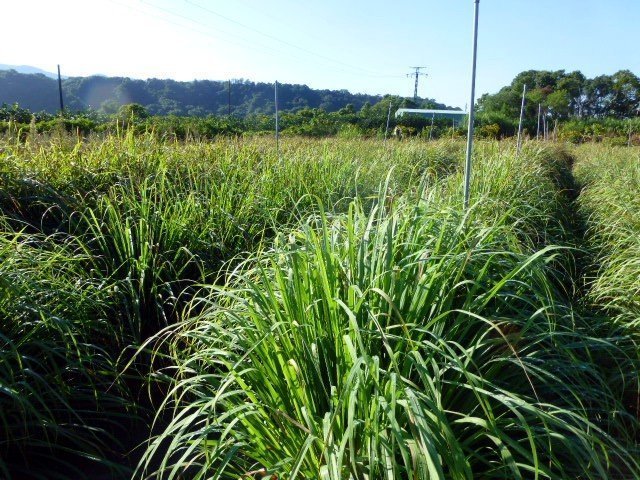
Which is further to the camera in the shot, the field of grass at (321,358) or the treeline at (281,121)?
the treeline at (281,121)

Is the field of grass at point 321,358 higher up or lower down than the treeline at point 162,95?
lower down

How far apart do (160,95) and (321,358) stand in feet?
122

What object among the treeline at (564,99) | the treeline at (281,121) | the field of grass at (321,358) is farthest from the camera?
the treeline at (564,99)

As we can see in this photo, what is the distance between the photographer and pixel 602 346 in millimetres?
2250

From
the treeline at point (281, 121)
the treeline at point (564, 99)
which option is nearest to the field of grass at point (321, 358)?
the treeline at point (281, 121)

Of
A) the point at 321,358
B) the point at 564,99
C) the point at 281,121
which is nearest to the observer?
the point at 321,358

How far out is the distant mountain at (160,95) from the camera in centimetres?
3410

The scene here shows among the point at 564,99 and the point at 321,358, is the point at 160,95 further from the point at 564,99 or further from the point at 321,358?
the point at 321,358

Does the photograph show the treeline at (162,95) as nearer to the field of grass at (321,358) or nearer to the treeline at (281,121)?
the treeline at (281,121)

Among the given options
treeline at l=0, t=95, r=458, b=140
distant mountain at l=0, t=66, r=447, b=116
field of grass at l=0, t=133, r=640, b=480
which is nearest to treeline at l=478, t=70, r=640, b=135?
distant mountain at l=0, t=66, r=447, b=116

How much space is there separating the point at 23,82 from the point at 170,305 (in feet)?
125

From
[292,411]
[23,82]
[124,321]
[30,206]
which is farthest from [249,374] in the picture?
[23,82]

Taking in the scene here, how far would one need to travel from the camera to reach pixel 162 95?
119 feet

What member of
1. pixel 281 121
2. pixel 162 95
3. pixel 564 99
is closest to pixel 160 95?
pixel 162 95
